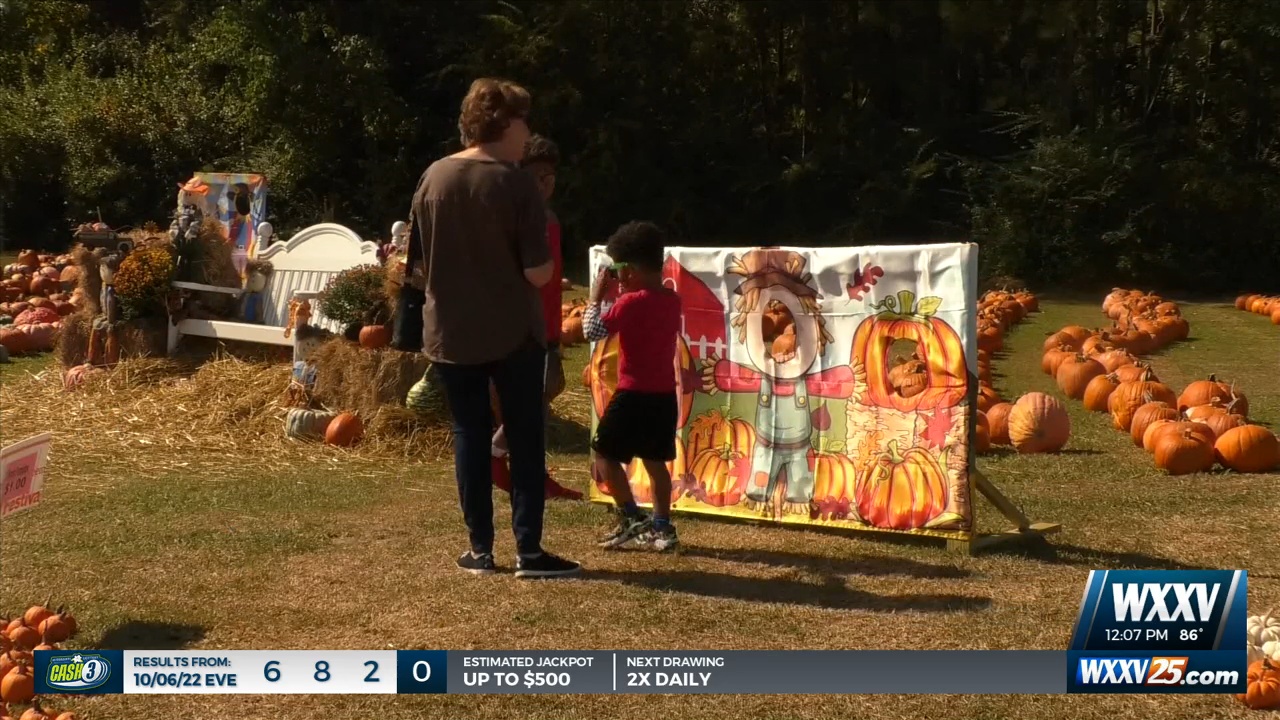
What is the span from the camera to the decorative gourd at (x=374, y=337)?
9.60 m

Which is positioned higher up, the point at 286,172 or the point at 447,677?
the point at 286,172

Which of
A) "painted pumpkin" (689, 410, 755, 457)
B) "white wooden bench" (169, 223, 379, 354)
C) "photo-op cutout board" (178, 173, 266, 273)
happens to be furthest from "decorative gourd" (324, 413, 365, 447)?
"photo-op cutout board" (178, 173, 266, 273)

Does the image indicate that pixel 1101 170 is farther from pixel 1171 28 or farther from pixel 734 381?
pixel 734 381

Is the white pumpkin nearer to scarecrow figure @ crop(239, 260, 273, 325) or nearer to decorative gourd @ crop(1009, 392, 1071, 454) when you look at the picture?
decorative gourd @ crop(1009, 392, 1071, 454)

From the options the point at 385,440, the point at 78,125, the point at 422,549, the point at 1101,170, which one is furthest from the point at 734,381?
the point at 78,125

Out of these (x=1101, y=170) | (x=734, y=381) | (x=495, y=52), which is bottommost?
(x=734, y=381)

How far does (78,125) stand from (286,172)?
187 inches

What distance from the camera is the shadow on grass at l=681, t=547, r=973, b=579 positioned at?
5.61m

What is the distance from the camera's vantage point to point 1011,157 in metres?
22.9

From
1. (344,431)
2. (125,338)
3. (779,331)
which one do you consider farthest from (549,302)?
(125,338)

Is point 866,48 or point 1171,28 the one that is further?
point 866,48

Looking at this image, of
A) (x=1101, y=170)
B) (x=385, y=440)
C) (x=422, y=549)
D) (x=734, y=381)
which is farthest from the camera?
(x=1101, y=170)

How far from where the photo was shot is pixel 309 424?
30.6 feet

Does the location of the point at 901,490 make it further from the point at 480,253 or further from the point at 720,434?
the point at 480,253
